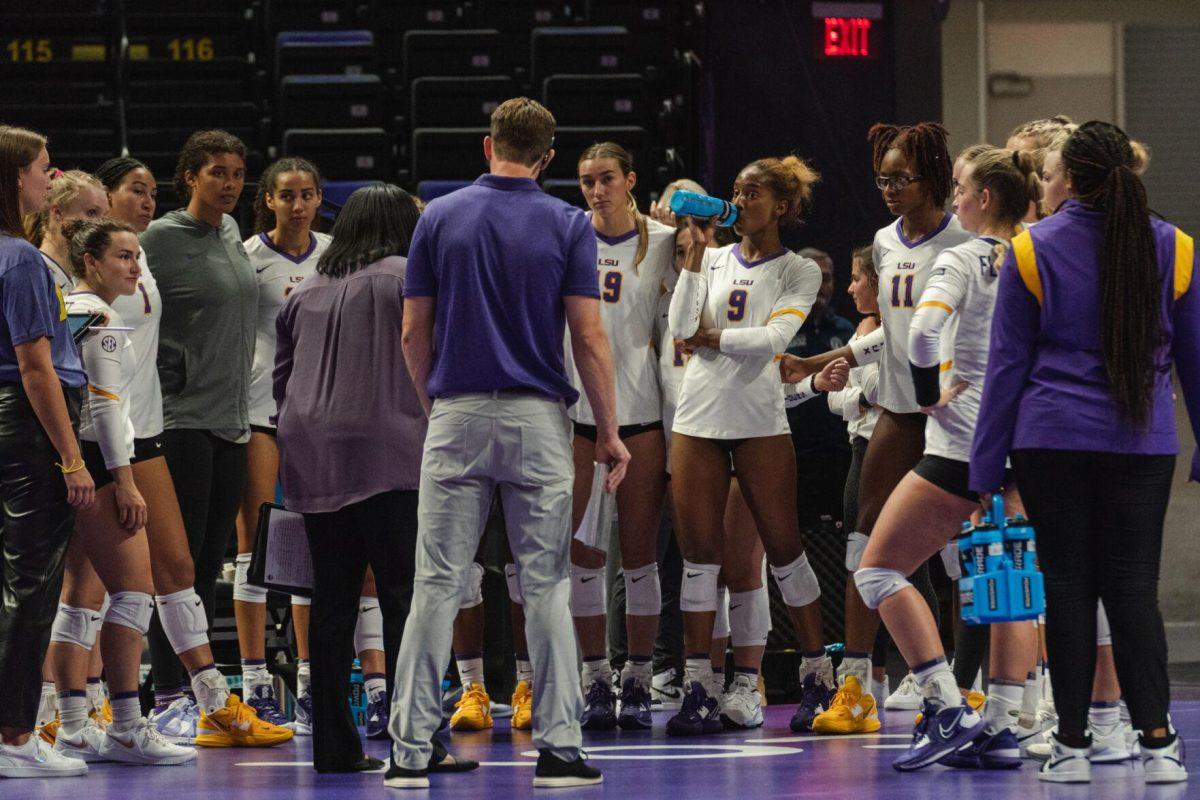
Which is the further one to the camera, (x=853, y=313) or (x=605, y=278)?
(x=853, y=313)

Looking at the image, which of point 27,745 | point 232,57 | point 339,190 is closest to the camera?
point 27,745

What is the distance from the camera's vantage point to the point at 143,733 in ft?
15.5

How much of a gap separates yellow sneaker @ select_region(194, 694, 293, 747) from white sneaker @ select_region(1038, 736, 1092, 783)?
239 centimetres

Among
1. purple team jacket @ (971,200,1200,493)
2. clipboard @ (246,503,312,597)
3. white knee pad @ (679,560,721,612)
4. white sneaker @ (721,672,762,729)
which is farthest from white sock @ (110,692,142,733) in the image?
purple team jacket @ (971,200,1200,493)

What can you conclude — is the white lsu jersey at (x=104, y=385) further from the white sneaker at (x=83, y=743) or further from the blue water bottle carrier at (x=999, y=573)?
the blue water bottle carrier at (x=999, y=573)

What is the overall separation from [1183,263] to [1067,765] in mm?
1202

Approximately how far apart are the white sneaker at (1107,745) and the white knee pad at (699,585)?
1.44 metres

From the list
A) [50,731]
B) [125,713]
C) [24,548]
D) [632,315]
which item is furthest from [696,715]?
[24,548]

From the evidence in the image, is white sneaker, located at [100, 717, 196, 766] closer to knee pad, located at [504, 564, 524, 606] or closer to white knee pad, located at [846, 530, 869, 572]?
knee pad, located at [504, 564, 524, 606]

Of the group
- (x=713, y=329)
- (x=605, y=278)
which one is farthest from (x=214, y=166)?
(x=713, y=329)

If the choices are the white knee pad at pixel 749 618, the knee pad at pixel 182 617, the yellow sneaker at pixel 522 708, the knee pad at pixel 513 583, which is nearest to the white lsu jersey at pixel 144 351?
the knee pad at pixel 182 617

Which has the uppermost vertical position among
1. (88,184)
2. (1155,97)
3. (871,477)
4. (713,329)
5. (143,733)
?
(1155,97)

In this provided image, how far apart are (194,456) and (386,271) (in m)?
1.20

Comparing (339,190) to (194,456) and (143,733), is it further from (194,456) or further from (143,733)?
(143,733)
